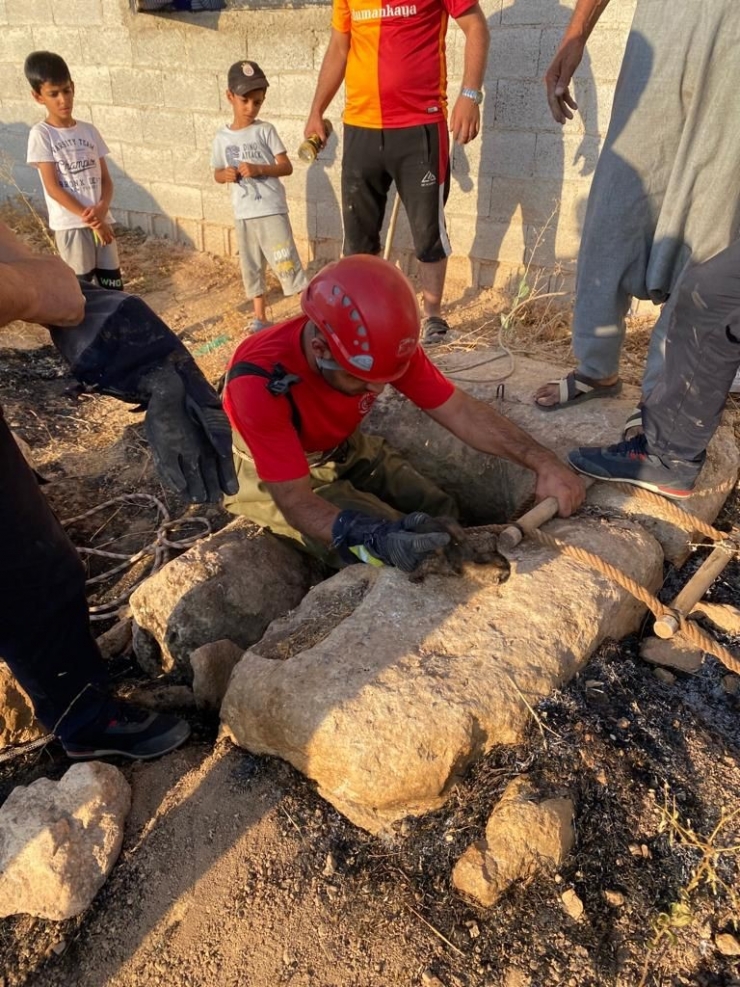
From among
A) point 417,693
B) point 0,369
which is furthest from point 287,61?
point 417,693

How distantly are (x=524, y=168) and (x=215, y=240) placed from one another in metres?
2.81

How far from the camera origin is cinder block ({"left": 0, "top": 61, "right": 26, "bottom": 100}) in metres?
6.53

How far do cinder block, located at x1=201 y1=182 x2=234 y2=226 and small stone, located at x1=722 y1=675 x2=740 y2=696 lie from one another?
526 cm

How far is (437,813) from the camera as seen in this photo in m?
1.72

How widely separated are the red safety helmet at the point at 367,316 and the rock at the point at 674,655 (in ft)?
3.65

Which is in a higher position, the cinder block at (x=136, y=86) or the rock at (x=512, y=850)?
the cinder block at (x=136, y=86)

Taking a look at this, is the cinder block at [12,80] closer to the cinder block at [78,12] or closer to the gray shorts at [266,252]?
the cinder block at [78,12]

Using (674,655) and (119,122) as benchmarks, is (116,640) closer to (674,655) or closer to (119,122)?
(674,655)

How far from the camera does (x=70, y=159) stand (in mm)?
4434

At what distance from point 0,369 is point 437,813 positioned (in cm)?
401

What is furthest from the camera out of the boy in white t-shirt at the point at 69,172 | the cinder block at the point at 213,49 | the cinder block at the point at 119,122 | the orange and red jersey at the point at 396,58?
the cinder block at the point at 119,122

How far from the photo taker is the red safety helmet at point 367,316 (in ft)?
6.86

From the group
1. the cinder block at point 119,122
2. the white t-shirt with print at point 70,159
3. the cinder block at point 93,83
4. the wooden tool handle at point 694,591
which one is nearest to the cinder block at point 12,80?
the cinder block at point 93,83

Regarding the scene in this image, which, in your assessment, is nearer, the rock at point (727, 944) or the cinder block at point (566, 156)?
the rock at point (727, 944)
